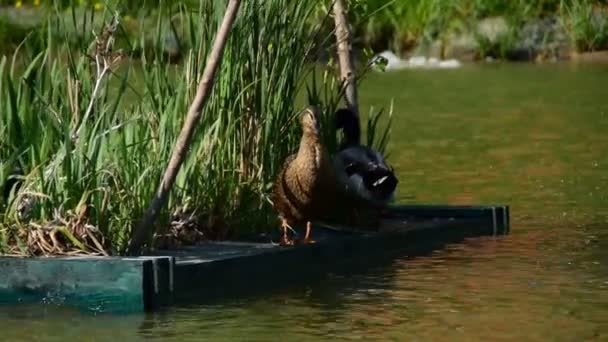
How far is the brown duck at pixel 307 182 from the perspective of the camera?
10969mm

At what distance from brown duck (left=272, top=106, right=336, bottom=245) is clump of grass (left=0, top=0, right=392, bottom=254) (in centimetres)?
16

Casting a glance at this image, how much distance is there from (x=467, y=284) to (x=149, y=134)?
1922 mm

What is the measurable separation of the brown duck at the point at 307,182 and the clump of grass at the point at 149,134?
16 centimetres

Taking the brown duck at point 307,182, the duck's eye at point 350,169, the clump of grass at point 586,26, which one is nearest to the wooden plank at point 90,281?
the brown duck at point 307,182

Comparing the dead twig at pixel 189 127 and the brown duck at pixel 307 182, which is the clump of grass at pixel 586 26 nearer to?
the brown duck at pixel 307 182

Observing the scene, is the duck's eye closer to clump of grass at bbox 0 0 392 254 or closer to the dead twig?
clump of grass at bbox 0 0 392 254

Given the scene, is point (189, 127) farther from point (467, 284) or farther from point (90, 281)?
point (467, 284)

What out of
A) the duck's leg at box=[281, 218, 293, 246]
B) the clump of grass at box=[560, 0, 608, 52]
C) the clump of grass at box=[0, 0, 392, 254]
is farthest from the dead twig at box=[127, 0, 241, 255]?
the clump of grass at box=[560, 0, 608, 52]

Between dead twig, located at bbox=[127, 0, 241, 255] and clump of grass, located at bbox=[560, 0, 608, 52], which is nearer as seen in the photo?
dead twig, located at bbox=[127, 0, 241, 255]

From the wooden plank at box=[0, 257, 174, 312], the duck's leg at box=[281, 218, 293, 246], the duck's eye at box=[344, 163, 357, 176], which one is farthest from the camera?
the duck's eye at box=[344, 163, 357, 176]

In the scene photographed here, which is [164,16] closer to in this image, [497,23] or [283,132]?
[283,132]

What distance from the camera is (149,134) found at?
35.5ft

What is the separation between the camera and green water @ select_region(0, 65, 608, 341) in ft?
30.2

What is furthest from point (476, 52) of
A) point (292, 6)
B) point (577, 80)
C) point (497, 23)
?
point (292, 6)
